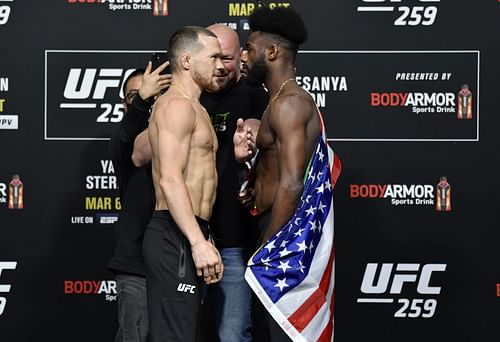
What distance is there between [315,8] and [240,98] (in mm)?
975

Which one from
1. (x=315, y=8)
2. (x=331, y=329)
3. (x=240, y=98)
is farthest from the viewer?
(x=315, y=8)

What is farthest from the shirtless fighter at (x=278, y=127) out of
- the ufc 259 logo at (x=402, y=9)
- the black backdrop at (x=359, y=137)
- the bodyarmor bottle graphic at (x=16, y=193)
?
the bodyarmor bottle graphic at (x=16, y=193)

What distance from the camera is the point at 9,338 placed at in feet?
14.8

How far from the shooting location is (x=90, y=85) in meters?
4.48

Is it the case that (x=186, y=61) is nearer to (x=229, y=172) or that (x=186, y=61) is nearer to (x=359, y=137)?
(x=229, y=172)

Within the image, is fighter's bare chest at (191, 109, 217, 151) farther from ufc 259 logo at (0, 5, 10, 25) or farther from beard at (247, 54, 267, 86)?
ufc 259 logo at (0, 5, 10, 25)

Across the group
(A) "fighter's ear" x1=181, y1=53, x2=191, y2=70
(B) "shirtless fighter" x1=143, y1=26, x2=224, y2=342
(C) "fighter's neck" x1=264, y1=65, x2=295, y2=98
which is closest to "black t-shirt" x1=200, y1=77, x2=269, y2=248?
(C) "fighter's neck" x1=264, y1=65, x2=295, y2=98

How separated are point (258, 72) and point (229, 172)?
0.43 m

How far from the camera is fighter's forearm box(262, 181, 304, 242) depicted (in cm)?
324

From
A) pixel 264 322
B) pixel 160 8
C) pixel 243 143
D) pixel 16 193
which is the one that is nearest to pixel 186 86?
pixel 243 143

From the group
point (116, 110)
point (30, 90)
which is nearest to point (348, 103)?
point (116, 110)

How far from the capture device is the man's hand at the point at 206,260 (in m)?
3.06

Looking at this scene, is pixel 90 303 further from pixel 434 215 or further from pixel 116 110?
pixel 434 215

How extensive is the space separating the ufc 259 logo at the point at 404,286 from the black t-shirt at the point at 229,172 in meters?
1.11
